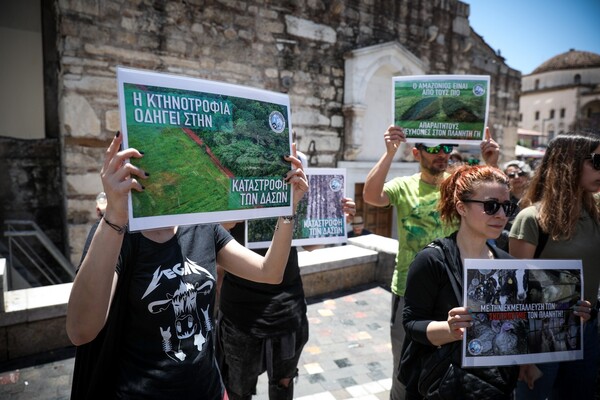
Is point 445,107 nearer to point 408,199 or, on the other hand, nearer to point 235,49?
point 408,199

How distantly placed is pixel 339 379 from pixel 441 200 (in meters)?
2.18

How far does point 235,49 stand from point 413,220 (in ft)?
18.4

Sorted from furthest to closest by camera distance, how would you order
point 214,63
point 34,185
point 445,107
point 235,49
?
1. point 235,49
2. point 214,63
3. point 34,185
4. point 445,107

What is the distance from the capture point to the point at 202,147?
53.5 inches

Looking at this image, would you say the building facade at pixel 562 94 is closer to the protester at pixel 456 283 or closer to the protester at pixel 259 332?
the protester at pixel 456 283

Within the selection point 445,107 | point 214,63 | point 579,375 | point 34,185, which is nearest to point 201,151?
point 445,107

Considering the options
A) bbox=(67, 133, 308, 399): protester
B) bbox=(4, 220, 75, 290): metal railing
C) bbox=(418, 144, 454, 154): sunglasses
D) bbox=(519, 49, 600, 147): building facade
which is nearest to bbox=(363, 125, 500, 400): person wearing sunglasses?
bbox=(418, 144, 454, 154): sunglasses

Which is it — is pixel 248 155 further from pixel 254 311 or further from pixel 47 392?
pixel 47 392

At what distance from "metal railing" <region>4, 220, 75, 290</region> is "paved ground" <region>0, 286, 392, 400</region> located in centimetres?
326

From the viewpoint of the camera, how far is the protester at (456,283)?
1.59 m

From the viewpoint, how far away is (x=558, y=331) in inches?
67.6

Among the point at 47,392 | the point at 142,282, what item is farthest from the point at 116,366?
the point at 47,392

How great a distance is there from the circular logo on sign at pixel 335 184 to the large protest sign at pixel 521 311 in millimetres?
1261

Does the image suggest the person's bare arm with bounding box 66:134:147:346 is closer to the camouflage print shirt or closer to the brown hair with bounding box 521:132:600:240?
the camouflage print shirt
